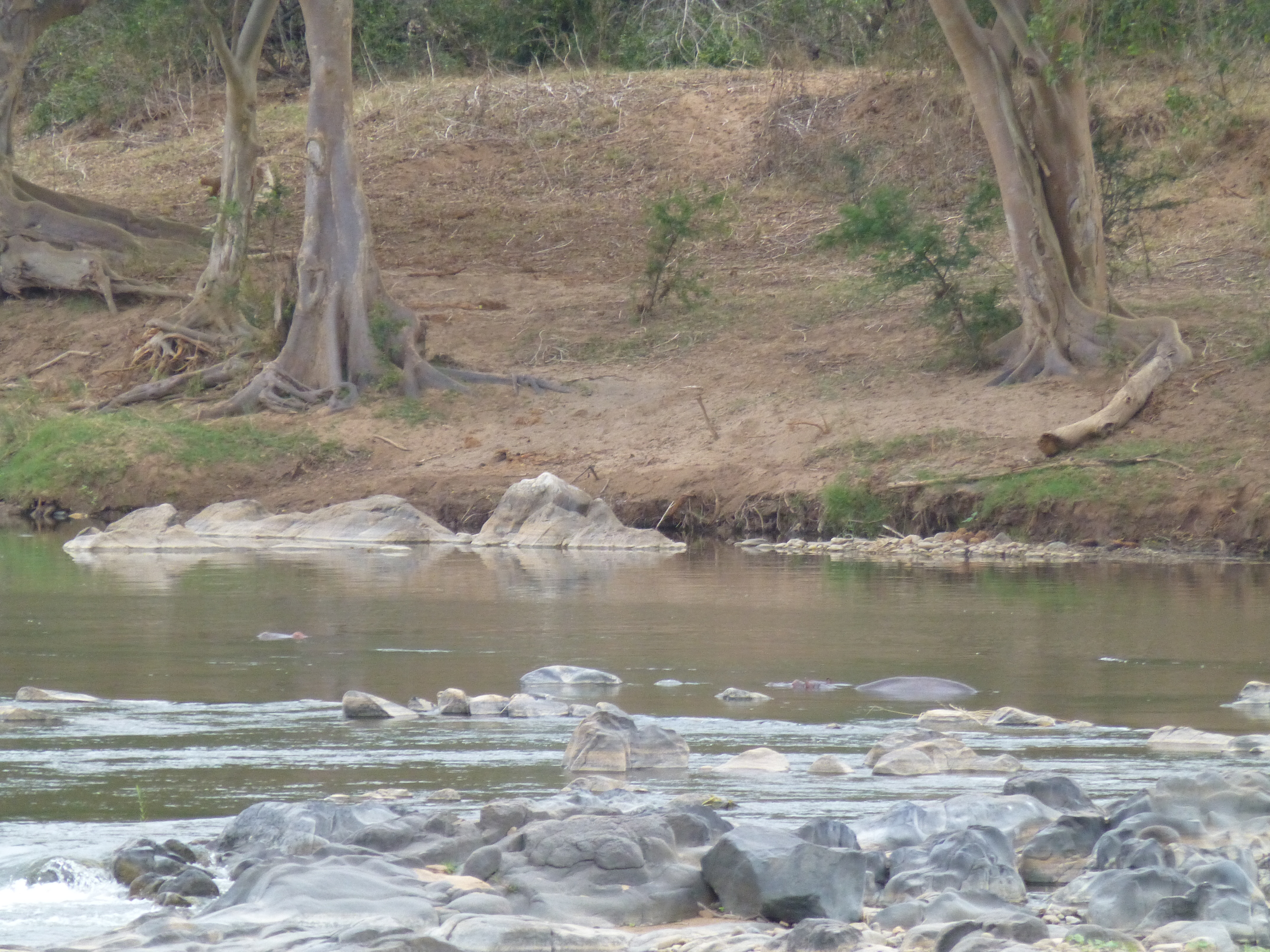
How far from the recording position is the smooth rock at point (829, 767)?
615cm

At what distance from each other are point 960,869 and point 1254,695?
3437mm

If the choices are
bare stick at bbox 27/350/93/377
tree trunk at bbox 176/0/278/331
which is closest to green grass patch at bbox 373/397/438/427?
tree trunk at bbox 176/0/278/331

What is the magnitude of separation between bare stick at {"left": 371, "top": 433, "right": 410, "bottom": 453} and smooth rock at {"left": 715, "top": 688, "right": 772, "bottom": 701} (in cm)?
1115

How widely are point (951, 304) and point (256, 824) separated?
14.3 metres

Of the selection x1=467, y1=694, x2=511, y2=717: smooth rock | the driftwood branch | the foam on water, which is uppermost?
the driftwood branch

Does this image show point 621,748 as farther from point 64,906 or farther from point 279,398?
point 279,398

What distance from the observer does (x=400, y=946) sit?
3910 millimetres

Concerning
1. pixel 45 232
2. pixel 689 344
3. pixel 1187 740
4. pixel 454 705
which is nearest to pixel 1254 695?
pixel 1187 740

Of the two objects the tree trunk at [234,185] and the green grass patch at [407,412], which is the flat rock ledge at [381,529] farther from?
the tree trunk at [234,185]

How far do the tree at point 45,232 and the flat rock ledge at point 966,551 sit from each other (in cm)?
1180

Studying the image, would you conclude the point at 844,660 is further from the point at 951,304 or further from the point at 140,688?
the point at 951,304

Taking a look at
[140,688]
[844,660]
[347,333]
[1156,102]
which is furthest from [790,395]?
[140,688]

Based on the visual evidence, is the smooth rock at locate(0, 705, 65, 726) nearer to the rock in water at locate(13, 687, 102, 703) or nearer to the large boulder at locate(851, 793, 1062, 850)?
the rock in water at locate(13, 687, 102, 703)

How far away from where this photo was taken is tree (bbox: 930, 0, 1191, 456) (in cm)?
1622
